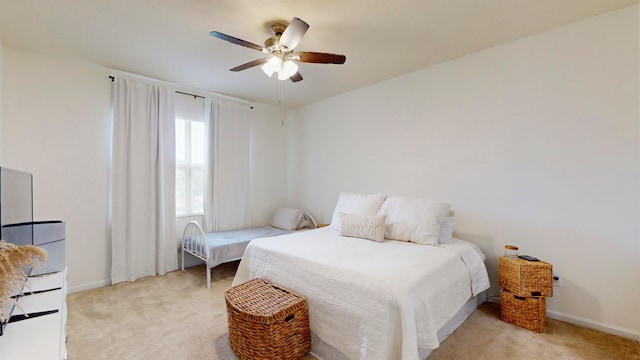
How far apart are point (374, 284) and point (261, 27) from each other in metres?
2.17

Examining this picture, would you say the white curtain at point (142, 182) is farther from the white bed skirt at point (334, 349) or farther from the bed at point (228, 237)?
the white bed skirt at point (334, 349)

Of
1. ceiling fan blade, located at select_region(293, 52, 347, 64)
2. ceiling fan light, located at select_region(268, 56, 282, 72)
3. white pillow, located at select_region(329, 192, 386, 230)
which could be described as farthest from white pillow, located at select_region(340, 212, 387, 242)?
ceiling fan light, located at select_region(268, 56, 282, 72)

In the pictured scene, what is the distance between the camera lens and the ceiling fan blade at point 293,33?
172 cm

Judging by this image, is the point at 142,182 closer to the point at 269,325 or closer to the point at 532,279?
the point at 269,325

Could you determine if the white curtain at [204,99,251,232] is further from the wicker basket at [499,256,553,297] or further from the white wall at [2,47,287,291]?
the wicker basket at [499,256,553,297]

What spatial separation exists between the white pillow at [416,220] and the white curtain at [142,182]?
2814 millimetres

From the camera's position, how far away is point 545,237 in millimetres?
2385

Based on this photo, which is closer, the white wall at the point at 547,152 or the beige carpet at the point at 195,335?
the beige carpet at the point at 195,335

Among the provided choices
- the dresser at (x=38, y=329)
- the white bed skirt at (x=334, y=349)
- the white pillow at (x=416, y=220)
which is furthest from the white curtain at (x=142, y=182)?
the white pillow at (x=416, y=220)

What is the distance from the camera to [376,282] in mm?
1612

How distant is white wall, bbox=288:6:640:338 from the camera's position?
208cm

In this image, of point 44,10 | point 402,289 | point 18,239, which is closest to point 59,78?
point 44,10

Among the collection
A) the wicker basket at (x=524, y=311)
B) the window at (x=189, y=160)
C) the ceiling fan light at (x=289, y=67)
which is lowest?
the wicker basket at (x=524, y=311)

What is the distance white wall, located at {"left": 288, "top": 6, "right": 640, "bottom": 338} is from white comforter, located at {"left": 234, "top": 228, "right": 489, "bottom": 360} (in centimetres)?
64
